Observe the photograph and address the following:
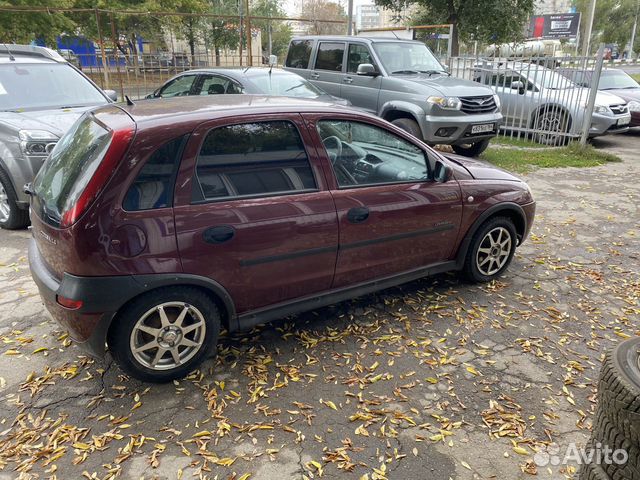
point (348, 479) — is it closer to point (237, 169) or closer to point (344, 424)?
point (344, 424)

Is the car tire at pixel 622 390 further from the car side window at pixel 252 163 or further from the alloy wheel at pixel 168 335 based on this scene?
the alloy wheel at pixel 168 335

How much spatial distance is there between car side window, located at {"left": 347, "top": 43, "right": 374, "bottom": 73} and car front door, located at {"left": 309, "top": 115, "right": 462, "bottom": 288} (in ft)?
20.2

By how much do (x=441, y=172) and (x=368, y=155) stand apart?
2.06 ft

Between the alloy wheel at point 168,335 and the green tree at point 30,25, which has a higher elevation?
the green tree at point 30,25

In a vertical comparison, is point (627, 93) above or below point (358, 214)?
above

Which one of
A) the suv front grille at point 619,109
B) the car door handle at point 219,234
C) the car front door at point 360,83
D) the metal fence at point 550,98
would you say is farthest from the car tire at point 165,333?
the suv front grille at point 619,109

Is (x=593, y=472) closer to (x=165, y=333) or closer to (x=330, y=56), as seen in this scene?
(x=165, y=333)

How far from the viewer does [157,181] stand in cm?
285

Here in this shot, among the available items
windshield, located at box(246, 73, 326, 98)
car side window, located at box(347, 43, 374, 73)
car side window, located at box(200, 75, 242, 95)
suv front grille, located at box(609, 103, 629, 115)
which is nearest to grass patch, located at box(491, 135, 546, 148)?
suv front grille, located at box(609, 103, 629, 115)

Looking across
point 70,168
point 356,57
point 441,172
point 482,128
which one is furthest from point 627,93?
point 70,168

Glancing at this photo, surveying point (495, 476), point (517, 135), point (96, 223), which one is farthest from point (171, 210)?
point (517, 135)

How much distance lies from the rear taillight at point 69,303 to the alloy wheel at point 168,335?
0.34 meters

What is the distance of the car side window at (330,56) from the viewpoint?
32.6 ft

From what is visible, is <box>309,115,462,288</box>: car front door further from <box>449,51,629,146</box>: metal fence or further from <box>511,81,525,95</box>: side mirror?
<box>511,81,525,95</box>: side mirror
